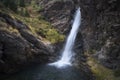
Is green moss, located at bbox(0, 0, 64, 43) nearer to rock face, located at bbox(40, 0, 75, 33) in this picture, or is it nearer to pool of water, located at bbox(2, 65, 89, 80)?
rock face, located at bbox(40, 0, 75, 33)

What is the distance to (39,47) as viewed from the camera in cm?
6506

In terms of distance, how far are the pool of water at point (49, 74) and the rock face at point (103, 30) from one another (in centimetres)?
637

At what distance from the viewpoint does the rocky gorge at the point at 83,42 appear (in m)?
51.9

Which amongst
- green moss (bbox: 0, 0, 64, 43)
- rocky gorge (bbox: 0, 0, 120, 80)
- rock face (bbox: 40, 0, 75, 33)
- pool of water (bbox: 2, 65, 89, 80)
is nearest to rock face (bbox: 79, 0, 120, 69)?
rocky gorge (bbox: 0, 0, 120, 80)

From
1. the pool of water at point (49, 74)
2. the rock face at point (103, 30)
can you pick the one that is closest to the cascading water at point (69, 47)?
the pool of water at point (49, 74)

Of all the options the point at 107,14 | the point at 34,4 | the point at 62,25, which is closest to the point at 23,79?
the point at 107,14

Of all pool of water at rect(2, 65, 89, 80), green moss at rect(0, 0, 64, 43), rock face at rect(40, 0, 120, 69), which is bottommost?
pool of water at rect(2, 65, 89, 80)

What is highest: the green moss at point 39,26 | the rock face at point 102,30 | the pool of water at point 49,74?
the green moss at point 39,26

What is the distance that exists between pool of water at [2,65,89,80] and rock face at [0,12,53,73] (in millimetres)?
3108

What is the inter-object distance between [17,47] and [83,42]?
68.1 feet

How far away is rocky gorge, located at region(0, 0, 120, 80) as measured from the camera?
51906 millimetres

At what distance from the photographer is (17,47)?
188ft

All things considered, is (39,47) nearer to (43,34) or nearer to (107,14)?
(43,34)

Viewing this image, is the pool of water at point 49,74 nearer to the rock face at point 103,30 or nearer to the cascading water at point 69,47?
the cascading water at point 69,47
